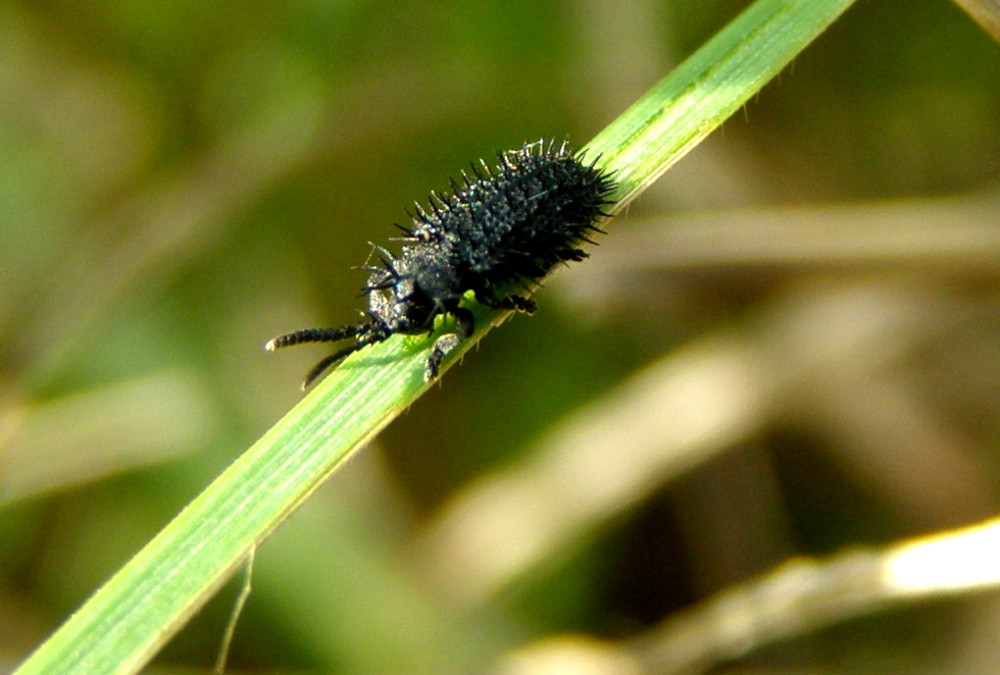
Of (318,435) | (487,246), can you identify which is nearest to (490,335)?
(487,246)

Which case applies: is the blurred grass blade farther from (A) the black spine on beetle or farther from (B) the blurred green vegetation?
(B) the blurred green vegetation

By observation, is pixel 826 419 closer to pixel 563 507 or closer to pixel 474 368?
pixel 563 507

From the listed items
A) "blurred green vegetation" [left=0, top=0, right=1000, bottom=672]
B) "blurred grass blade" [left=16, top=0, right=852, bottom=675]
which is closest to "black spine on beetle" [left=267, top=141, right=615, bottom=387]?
"blurred grass blade" [left=16, top=0, right=852, bottom=675]

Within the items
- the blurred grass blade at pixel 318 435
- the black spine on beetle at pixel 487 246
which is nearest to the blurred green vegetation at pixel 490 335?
the black spine on beetle at pixel 487 246

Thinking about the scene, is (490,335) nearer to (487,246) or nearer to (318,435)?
(487,246)

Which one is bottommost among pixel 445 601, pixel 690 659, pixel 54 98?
pixel 690 659

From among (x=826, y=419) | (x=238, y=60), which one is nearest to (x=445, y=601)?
(x=826, y=419)
